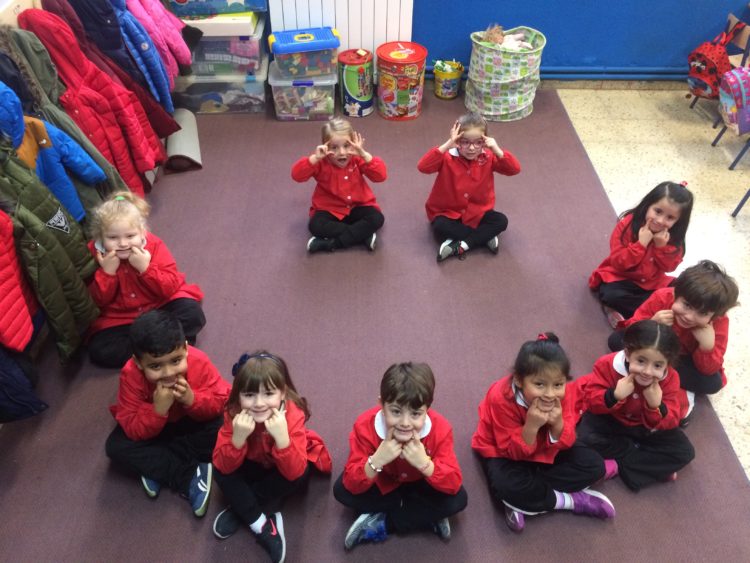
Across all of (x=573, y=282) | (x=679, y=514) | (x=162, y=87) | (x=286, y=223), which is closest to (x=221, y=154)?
(x=162, y=87)

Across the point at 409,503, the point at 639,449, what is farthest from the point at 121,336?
the point at 639,449

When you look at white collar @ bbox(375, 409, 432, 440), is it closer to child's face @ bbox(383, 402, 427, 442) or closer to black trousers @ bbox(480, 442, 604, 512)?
child's face @ bbox(383, 402, 427, 442)

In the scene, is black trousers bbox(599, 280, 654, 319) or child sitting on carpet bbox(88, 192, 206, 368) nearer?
child sitting on carpet bbox(88, 192, 206, 368)

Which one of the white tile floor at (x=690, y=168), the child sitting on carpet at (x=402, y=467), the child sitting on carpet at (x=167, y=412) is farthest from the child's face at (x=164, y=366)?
the white tile floor at (x=690, y=168)

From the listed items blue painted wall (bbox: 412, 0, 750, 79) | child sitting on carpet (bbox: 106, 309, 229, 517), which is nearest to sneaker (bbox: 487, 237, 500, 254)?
child sitting on carpet (bbox: 106, 309, 229, 517)

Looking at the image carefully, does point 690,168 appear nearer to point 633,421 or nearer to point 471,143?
point 471,143

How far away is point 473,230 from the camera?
2.62 metres

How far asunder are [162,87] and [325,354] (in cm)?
165

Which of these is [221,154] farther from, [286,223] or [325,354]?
[325,354]

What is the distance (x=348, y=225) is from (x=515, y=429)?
1.27 metres

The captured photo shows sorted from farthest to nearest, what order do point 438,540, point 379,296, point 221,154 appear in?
point 221,154 → point 379,296 → point 438,540

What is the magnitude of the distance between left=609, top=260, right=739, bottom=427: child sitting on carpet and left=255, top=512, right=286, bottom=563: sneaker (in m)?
1.33

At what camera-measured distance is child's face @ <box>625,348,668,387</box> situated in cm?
165

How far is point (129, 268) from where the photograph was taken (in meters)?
2.06
